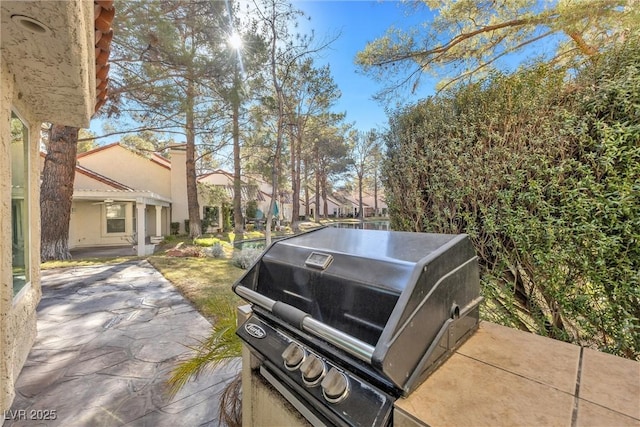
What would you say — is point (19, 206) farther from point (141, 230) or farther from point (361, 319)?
point (141, 230)

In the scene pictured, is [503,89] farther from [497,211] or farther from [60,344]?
[60,344]

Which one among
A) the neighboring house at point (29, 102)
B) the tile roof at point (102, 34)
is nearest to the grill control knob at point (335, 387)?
the neighboring house at point (29, 102)

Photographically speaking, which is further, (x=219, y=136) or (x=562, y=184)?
(x=219, y=136)

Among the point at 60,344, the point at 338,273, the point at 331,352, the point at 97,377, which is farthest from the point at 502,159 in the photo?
the point at 60,344

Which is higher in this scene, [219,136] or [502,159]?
[219,136]

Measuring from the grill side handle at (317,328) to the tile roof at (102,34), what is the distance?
2.92 meters

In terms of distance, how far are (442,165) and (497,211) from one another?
764 millimetres

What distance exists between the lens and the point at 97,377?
3234mm

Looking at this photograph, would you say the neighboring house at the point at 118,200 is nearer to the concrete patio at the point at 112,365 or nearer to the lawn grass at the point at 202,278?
the lawn grass at the point at 202,278

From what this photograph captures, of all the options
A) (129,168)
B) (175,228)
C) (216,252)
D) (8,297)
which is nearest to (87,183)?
(129,168)

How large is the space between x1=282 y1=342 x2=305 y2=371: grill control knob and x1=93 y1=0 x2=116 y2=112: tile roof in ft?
10.7

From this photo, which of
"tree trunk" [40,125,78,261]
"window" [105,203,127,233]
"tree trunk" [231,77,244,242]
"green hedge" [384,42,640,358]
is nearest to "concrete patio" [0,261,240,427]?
"green hedge" [384,42,640,358]

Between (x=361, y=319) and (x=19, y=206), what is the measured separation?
4.82 m

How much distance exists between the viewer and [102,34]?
2762mm
